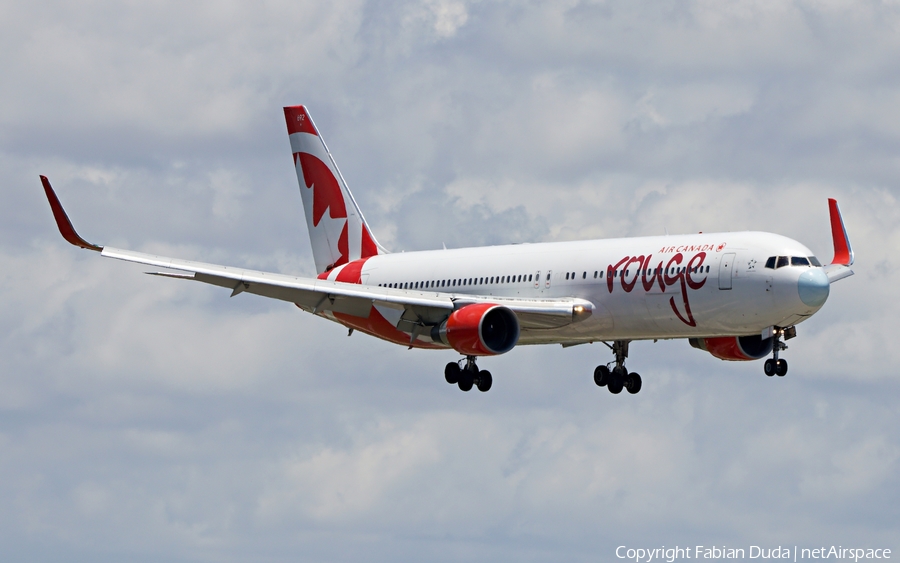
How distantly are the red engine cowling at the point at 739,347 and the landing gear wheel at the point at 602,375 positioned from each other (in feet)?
15.0

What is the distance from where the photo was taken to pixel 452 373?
6444 centimetres

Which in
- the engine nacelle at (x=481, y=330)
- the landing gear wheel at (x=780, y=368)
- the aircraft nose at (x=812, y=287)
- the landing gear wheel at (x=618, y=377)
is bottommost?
the landing gear wheel at (x=780, y=368)

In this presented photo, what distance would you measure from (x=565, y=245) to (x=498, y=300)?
353cm

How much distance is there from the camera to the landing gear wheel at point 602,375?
67.4 metres

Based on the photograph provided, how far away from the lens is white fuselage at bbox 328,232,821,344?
183 ft

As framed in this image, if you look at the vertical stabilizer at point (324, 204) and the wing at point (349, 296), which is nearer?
the wing at point (349, 296)

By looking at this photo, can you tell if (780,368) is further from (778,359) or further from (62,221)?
(62,221)

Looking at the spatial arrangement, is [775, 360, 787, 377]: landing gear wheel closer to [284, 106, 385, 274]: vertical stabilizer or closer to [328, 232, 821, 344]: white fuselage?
[328, 232, 821, 344]: white fuselage

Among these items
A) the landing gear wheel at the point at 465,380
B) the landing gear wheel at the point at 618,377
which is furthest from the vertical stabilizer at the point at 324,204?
the landing gear wheel at the point at 618,377

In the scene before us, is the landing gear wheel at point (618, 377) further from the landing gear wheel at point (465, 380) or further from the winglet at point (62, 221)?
the winglet at point (62, 221)

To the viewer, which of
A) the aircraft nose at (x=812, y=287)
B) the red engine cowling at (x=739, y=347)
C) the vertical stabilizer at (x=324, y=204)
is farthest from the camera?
the vertical stabilizer at (x=324, y=204)

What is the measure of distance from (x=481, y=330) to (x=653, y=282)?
6753 mm

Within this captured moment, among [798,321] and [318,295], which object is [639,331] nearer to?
[798,321]

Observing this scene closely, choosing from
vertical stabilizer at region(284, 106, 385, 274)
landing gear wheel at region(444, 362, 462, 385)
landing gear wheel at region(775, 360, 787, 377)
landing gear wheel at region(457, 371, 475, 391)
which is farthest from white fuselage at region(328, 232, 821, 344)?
vertical stabilizer at region(284, 106, 385, 274)
